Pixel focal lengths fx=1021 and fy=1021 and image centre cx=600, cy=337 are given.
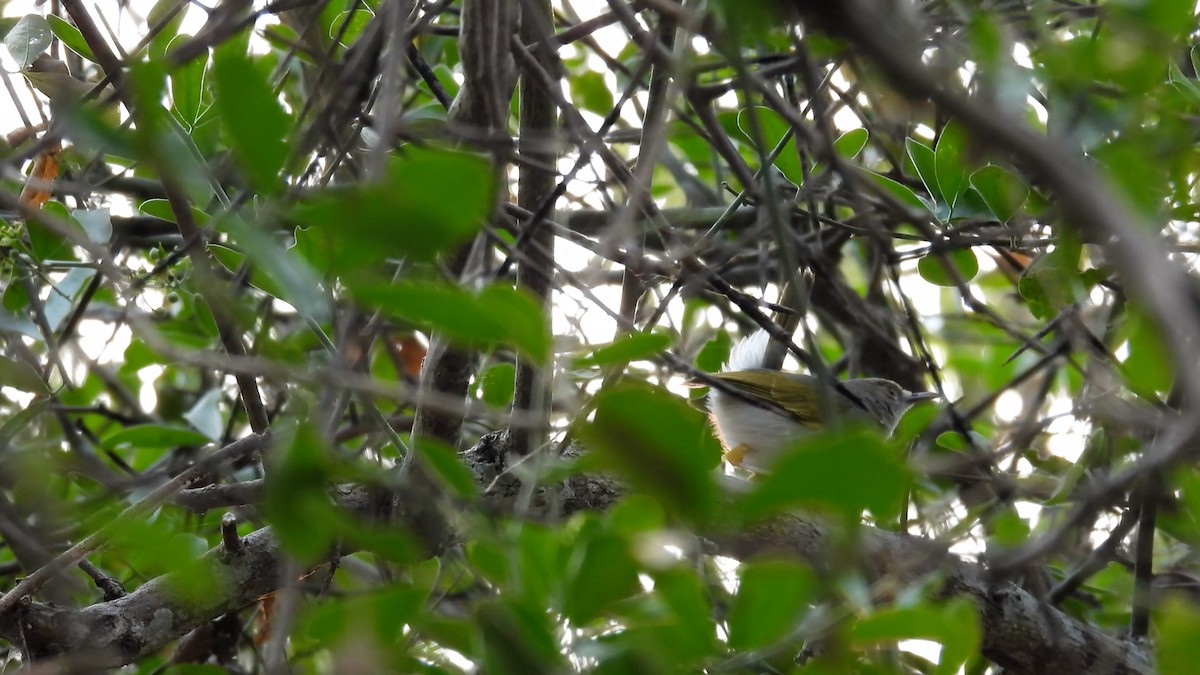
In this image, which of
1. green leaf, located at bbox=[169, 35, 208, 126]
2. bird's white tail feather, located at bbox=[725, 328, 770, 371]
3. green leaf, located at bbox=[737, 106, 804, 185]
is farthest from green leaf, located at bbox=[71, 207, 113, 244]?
bird's white tail feather, located at bbox=[725, 328, 770, 371]

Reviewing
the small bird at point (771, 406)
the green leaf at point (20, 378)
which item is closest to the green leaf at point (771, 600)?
the green leaf at point (20, 378)

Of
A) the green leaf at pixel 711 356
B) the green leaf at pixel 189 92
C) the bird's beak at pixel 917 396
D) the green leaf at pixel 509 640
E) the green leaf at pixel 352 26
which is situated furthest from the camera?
the bird's beak at pixel 917 396

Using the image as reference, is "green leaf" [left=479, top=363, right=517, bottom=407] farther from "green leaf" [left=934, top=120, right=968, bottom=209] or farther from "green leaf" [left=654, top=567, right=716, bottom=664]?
"green leaf" [left=654, top=567, right=716, bottom=664]

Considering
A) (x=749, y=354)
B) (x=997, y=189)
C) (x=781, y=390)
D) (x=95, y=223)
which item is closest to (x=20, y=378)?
(x=95, y=223)

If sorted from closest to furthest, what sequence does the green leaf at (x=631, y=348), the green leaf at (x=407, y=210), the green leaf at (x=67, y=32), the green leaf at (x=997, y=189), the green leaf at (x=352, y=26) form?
the green leaf at (x=407, y=210)
the green leaf at (x=631, y=348)
the green leaf at (x=997, y=189)
the green leaf at (x=67, y=32)
the green leaf at (x=352, y=26)

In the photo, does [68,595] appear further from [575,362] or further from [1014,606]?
[1014,606]

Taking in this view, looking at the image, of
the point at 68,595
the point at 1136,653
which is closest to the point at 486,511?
the point at 68,595

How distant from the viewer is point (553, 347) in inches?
40.9

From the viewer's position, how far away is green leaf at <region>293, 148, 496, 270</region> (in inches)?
32.3

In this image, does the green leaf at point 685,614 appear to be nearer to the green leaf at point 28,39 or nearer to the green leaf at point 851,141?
the green leaf at point 851,141

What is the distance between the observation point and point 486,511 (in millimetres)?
1051

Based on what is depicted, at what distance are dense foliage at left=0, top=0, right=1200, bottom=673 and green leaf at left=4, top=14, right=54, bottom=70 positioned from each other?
1 cm

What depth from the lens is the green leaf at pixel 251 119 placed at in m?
0.86

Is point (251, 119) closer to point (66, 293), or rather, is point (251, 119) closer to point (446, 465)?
point (446, 465)
